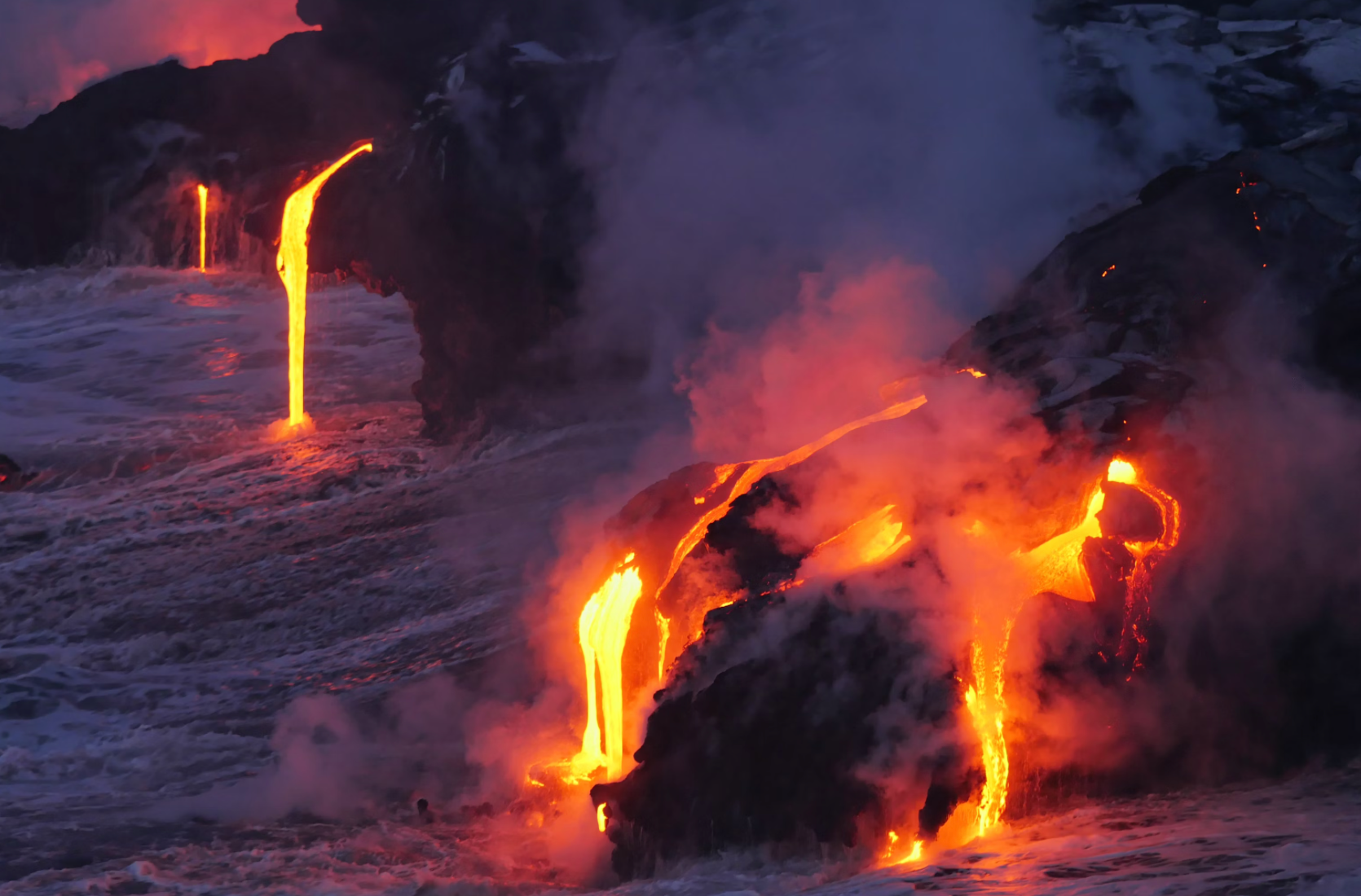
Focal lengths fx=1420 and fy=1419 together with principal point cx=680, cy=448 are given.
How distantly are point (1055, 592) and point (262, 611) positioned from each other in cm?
823

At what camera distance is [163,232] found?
18.9 m

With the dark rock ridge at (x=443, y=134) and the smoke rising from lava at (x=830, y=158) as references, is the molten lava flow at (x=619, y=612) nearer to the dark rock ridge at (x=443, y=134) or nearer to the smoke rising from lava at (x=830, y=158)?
the smoke rising from lava at (x=830, y=158)

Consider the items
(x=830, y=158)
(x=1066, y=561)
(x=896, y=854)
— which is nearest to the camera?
(x=896, y=854)

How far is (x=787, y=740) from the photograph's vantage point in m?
7.21

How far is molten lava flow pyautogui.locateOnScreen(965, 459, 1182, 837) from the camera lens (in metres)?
6.95

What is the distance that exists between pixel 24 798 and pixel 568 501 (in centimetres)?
540

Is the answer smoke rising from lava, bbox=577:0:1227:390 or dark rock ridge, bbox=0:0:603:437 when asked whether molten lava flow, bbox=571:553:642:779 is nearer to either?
smoke rising from lava, bbox=577:0:1227:390

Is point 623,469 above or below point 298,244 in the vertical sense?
below

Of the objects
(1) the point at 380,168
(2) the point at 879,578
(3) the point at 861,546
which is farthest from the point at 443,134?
(2) the point at 879,578

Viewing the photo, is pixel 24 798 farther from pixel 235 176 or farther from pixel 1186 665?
pixel 235 176

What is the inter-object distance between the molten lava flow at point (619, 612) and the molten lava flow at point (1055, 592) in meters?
1.33

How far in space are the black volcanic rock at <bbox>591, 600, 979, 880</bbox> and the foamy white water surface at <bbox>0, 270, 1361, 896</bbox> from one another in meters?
0.25

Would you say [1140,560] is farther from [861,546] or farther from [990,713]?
[861,546]

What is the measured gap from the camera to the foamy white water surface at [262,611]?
6.61 meters
